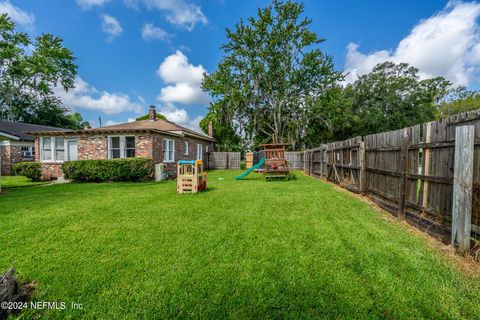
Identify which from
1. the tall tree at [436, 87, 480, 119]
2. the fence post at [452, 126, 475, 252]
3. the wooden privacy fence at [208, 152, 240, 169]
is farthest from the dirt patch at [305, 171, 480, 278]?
the tall tree at [436, 87, 480, 119]

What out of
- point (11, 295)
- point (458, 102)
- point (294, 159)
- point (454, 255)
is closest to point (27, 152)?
point (11, 295)

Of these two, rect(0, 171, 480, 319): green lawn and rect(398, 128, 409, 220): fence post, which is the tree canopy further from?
rect(0, 171, 480, 319): green lawn

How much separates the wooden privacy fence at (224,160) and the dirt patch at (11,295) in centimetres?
1869

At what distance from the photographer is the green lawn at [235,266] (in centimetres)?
199

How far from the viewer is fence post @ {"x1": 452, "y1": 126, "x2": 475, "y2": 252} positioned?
9.18ft

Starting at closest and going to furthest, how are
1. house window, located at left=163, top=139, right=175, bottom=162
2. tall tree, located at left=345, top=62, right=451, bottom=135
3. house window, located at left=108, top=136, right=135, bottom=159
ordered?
house window, located at left=108, top=136, right=135, bottom=159, house window, located at left=163, top=139, right=175, bottom=162, tall tree, located at left=345, top=62, right=451, bottom=135

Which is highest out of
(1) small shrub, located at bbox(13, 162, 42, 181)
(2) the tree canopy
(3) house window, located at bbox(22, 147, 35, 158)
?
(2) the tree canopy

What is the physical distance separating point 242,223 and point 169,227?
1409 mm

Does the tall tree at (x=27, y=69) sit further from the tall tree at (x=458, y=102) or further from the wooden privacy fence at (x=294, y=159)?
the tall tree at (x=458, y=102)

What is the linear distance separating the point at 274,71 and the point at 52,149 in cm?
2027

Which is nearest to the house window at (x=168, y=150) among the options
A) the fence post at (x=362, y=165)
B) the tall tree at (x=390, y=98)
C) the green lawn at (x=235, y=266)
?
the green lawn at (x=235, y=266)

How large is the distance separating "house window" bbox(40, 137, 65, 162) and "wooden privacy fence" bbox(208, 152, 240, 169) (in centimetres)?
1117

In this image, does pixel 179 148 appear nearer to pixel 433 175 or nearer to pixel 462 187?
pixel 433 175

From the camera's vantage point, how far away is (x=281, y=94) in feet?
77.4
